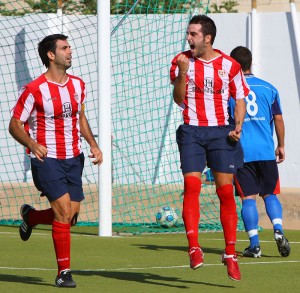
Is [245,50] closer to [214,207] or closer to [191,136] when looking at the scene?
[191,136]

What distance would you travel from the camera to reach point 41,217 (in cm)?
1002

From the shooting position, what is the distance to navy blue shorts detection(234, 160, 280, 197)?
11.8 meters

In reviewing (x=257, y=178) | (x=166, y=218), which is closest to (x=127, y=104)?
(x=166, y=218)

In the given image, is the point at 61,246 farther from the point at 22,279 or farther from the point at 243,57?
the point at 243,57

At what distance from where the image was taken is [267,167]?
11.9 metres

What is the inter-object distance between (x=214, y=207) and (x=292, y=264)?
509 centimetres

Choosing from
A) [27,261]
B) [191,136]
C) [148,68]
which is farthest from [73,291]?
[148,68]

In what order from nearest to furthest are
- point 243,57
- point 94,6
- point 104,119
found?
point 243,57, point 104,119, point 94,6

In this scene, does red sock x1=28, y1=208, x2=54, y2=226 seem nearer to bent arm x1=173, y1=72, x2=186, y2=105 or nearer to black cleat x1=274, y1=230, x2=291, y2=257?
bent arm x1=173, y1=72, x2=186, y2=105

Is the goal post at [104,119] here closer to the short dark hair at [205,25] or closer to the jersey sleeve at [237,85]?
the jersey sleeve at [237,85]

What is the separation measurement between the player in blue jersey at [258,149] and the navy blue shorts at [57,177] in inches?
102

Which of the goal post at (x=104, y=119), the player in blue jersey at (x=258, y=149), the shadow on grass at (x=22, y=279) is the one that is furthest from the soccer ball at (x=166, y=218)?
the shadow on grass at (x=22, y=279)

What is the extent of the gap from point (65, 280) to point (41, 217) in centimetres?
107

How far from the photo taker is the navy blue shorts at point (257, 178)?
38.7ft
